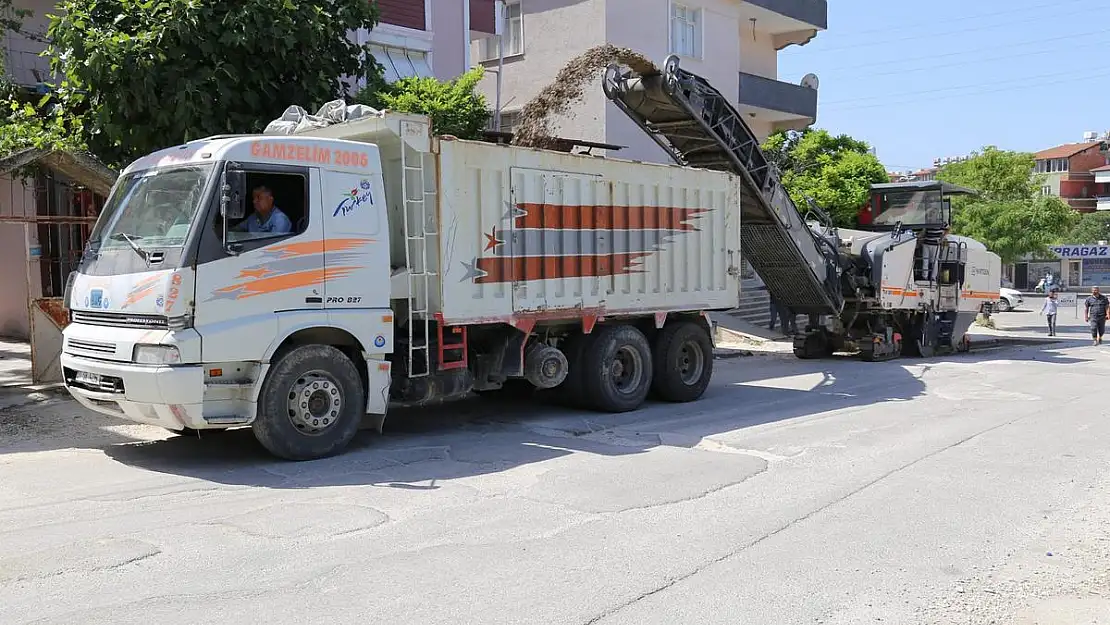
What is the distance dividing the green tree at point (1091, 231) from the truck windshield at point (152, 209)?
243ft

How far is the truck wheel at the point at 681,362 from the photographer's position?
39.1ft

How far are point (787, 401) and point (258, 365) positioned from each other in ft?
23.1

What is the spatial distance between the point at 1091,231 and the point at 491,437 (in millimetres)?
73711

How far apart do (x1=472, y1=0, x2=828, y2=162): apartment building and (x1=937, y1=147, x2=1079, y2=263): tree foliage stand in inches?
275

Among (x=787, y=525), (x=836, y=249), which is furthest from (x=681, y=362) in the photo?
(x=836, y=249)

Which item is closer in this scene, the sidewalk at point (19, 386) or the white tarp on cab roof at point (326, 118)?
the white tarp on cab roof at point (326, 118)

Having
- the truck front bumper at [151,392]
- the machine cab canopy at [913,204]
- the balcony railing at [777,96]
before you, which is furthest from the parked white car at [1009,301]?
the truck front bumper at [151,392]

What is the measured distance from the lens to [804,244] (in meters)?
16.1

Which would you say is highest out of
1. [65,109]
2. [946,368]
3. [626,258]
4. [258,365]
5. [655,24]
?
[655,24]

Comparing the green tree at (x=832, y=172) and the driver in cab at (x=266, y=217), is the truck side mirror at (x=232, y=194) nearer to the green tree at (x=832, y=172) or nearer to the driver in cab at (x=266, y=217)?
the driver in cab at (x=266, y=217)

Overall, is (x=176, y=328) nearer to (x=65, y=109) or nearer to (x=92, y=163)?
(x=92, y=163)

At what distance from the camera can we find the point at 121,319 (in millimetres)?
7887

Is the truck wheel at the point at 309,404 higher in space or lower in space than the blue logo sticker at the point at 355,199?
lower

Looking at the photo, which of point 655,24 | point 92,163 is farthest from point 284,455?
point 655,24
